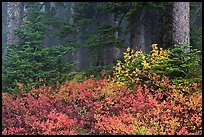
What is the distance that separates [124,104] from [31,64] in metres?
4.55

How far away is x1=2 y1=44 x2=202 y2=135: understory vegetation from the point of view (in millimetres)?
7047

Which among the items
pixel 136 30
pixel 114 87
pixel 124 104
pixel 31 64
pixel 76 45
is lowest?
pixel 124 104

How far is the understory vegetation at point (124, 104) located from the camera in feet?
23.1

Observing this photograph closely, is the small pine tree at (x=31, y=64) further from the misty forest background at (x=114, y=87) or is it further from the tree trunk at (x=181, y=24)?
the tree trunk at (x=181, y=24)

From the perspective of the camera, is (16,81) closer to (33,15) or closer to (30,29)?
(30,29)

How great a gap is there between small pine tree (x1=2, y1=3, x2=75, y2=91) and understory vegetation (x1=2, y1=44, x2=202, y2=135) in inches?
21.1

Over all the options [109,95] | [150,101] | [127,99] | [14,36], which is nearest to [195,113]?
[150,101]

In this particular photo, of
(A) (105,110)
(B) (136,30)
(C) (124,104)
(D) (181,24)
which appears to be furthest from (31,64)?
(D) (181,24)

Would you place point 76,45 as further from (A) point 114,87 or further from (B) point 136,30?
(A) point 114,87

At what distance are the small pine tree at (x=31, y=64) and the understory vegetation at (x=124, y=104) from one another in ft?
1.76

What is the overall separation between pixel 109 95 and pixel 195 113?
2.71 meters

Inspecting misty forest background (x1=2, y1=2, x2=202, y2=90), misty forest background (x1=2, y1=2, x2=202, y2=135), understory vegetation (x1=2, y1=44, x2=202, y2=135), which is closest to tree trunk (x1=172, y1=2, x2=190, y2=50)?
misty forest background (x1=2, y1=2, x2=202, y2=135)

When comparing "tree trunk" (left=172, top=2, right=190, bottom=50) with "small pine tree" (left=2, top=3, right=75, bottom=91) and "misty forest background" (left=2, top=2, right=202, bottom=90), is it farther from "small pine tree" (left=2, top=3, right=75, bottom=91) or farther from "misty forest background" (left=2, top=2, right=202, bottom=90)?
"small pine tree" (left=2, top=3, right=75, bottom=91)

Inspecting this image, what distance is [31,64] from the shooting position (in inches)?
Result: 440
